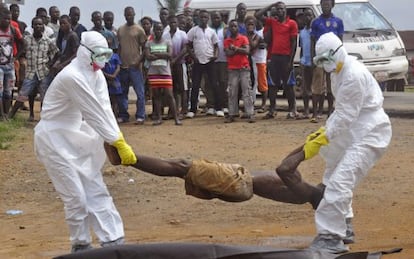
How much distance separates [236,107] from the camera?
16.3 meters

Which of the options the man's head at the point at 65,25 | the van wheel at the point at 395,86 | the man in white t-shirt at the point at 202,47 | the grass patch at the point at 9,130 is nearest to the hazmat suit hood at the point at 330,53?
the grass patch at the point at 9,130

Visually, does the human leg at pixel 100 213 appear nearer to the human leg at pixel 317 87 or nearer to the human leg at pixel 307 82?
the human leg at pixel 317 87

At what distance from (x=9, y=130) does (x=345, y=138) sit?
8.30m

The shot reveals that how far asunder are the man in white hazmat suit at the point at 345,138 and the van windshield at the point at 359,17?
36.0 feet

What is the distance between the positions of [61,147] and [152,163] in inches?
30.4

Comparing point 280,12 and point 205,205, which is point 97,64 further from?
point 280,12

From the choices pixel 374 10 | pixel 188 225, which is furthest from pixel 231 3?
pixel 188 225

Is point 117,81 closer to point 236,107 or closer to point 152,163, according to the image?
point 236,107

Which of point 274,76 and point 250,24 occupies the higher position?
point 250,24

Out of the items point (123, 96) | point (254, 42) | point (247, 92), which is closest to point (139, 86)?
point (123, 96)

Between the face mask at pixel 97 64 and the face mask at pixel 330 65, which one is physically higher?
the face mask at pixel 97 64

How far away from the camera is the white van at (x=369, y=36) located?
60.5 feet

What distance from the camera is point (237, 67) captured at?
15.9 m

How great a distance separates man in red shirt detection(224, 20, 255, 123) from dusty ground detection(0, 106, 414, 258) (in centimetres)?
129
